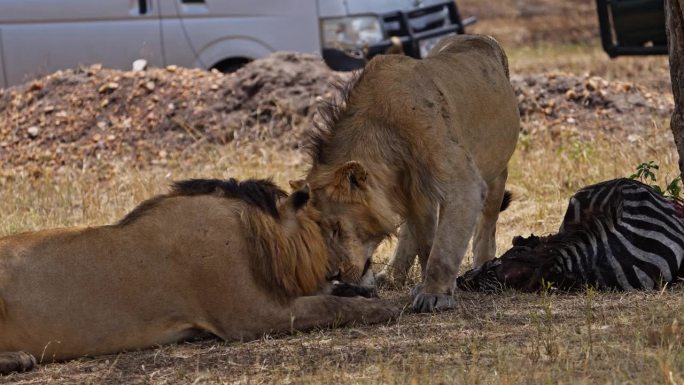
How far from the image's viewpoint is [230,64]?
13070 mm

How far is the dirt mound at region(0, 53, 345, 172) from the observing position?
11305 millimetres

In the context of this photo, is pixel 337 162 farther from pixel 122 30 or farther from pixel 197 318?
pixel 122 30

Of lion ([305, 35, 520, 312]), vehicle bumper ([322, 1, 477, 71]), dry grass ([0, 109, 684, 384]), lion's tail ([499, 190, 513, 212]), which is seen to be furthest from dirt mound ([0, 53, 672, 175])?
dry grass ([0, 109, 684, 384])

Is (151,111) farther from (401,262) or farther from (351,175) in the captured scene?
(351,175)

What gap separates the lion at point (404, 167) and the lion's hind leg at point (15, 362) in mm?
1460

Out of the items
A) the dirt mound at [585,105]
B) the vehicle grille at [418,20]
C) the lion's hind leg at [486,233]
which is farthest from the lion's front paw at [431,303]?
the vehicle grille at [418,20]

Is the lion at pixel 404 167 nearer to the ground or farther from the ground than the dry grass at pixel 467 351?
farther from the ground

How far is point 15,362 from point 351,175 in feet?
5.52

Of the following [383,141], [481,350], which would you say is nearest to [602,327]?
[481,350]

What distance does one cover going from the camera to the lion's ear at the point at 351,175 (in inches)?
228

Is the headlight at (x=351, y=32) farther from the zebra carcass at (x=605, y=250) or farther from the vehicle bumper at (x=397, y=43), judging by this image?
the zebra carcass at (x=605, y=250)

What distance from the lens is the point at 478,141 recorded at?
6.62 meters

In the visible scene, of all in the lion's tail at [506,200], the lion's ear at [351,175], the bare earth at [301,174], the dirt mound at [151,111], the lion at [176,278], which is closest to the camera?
the bare earth at [301,174]

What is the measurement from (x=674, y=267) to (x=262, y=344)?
2.10m
